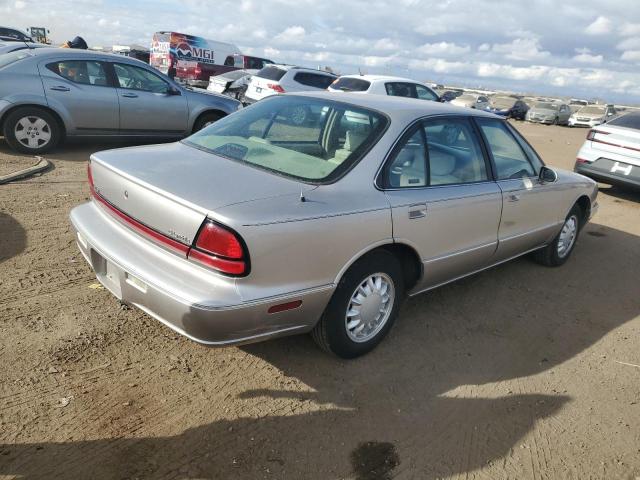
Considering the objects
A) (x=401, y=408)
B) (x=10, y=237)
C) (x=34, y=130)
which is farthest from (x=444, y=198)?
(x=34, y=130)

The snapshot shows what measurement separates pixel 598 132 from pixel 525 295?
5673 millimetres

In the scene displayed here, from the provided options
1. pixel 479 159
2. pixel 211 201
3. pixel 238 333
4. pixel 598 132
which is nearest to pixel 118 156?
pixel 211 201

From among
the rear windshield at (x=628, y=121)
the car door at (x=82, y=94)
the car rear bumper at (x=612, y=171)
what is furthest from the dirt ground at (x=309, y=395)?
the rear windshield at (x=628, y=121)

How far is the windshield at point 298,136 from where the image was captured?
315 centimetres

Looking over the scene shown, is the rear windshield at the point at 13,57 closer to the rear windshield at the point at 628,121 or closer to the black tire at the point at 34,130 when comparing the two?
the black tire at the point at 34,130

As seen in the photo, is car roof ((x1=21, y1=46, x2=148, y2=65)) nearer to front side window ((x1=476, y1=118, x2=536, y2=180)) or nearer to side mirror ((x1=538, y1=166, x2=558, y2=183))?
front side window ((x1=476, y1=118, x2=536, y2=180))

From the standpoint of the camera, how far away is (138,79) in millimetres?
8484

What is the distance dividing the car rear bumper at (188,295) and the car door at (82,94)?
559cm

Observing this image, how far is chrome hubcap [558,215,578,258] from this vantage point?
530 cm

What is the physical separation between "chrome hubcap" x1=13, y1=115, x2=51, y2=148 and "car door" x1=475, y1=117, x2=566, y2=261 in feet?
21.4

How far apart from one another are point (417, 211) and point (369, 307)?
0.69 metres

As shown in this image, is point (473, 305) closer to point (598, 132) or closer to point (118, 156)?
point (118, 156)

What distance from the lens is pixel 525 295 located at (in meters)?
4.66

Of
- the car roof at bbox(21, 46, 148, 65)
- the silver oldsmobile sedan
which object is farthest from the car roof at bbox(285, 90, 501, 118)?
the car roof at bbox(21, 46, 148, 65)
